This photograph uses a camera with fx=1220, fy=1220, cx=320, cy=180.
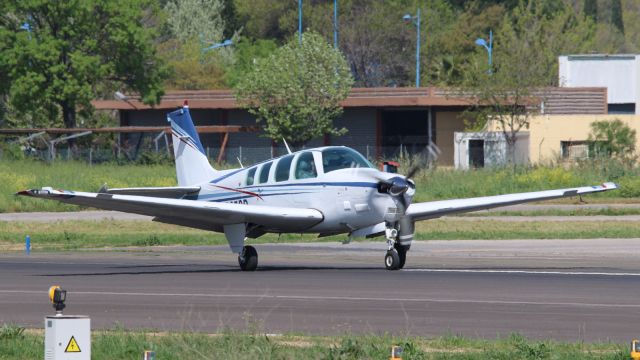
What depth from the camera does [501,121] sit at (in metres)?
60.2

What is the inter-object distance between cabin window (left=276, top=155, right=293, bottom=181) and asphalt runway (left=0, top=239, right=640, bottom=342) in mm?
1841

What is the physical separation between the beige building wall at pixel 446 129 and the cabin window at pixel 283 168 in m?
48.5

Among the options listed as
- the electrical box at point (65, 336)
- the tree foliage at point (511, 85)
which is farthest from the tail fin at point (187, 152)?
the tree foliage at point (511, 85)

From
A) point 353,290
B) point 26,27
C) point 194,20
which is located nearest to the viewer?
point 353,290

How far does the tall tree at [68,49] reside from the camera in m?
68.1

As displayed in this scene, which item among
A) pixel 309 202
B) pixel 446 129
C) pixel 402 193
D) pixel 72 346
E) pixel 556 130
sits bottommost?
pixel 72 346

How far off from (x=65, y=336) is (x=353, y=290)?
921cm

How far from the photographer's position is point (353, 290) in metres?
19.0

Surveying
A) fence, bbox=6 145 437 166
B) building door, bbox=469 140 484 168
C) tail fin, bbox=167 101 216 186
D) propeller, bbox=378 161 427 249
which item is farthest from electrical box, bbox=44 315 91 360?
building door, bbox=469 140 484 168

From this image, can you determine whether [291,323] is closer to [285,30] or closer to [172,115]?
[172,115]

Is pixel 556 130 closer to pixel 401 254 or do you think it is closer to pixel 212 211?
pixel 401 254

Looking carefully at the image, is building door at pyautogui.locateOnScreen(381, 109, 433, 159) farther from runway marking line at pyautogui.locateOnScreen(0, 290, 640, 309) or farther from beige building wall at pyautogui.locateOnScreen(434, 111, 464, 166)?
runway marking line at pyautogui.locateOnScreen(0, 290, 640, 309)

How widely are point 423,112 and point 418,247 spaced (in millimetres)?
48238

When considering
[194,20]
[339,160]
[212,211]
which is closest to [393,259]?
[339,160]
